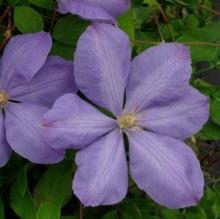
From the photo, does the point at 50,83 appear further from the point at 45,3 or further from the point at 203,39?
the point at 203,39

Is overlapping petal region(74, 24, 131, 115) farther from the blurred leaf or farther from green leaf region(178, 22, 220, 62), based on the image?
green leaf region(178, 22, 220, 62)

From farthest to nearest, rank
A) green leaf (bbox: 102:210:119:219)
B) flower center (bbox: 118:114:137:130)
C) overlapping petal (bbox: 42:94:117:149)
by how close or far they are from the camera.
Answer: green leaf (bbox: 102:210:119:219) → flower center (bbox: 118:114:137:130) → overlapping petal (bbox: 42:94:117:149)

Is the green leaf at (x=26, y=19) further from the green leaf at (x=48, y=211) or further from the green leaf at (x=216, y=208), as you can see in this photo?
the green leaf at (x=216, y=208)

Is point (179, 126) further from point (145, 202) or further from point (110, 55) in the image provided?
point (145, 202)

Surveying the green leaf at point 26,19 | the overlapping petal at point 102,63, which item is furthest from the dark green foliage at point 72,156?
the overlapping petal at point 102,63

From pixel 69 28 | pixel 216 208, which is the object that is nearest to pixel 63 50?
pixel 69 28

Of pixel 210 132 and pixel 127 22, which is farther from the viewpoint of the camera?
pixel 210 132

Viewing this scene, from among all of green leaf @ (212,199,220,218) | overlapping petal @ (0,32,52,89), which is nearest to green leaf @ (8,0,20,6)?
overlapping petal @ (0,32,52,89)
